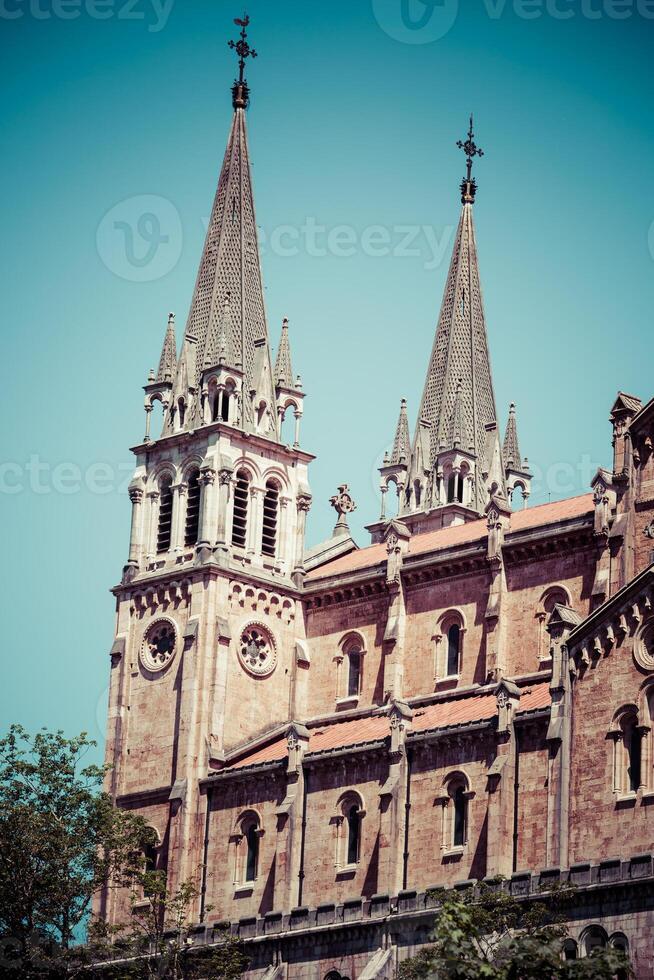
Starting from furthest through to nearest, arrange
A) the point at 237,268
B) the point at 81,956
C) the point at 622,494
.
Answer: the point at 237,268 → the point at 622,494 → the point at 81,956

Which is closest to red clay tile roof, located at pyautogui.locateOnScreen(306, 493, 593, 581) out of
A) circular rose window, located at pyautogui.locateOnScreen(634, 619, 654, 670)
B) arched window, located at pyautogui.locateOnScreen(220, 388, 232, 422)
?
arched window, located at pyautogui.locateOnScreen(220, 388, 232, 422)

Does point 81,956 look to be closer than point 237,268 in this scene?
Yes

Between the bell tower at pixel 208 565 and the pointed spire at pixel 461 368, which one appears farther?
A: the pointed spire at pixel 461 368

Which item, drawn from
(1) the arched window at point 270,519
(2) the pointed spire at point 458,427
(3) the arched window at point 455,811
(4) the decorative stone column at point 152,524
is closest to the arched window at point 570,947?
(3) the arched window at point 455,811

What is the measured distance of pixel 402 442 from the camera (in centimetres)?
13638

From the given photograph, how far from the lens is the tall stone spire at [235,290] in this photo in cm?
10931

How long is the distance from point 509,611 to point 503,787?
41.8 ft

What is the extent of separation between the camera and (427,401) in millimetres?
136375

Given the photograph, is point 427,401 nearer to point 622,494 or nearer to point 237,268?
point 237,268

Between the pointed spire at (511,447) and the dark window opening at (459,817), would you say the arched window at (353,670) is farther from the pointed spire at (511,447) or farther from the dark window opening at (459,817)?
the pointed spire at (511,447)

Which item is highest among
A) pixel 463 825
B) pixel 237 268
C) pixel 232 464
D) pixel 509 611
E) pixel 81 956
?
pixel 237 268

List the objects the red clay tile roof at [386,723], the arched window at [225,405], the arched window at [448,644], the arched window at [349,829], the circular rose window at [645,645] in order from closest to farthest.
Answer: the circular rose window at [645,645]
the red clay tile roof at [386,723]
the arched window at [349,829]
the arched window at [448,644]
the arched window at [225,405]

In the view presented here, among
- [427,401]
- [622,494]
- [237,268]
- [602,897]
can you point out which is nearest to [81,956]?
[602,897]

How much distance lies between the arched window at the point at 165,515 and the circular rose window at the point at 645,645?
31267mm
